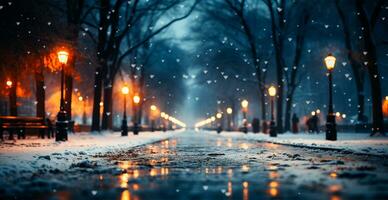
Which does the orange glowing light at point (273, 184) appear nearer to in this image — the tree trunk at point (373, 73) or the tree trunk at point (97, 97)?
the tree trunk at point (373, 73)

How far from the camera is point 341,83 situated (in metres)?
71.9

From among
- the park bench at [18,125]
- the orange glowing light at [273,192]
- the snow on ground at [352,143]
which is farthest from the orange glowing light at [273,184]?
the park bench at [18,125]

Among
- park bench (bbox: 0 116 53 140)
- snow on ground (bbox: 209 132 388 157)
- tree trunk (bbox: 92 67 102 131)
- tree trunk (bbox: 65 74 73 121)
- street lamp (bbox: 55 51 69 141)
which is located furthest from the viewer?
tree trunk (bbox: 92 67 102 131)

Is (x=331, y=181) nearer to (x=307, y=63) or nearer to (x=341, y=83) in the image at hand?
(x=307, y=63)

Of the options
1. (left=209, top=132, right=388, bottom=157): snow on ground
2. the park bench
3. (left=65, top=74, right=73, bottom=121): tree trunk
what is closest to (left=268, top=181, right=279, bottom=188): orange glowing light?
(left=209, top=132, right=388, bottom=157): snow on ground

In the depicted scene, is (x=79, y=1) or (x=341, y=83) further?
(x=341, y=83)

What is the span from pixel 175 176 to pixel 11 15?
1317 cm

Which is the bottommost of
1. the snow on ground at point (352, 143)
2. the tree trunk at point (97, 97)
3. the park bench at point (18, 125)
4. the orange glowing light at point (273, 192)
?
the orange glowing light at point (273, 192)

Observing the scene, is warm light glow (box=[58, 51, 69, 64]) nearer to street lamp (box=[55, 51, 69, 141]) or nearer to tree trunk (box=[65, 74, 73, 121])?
street lamp (box=[55, 51, 69, 141])

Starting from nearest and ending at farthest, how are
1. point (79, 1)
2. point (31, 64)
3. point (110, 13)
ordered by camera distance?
point (31, 64) < point (79, 1) < point (110, 13)

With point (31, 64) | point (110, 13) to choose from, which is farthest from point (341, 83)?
point (31, 64)

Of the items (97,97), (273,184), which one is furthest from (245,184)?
(97,97)

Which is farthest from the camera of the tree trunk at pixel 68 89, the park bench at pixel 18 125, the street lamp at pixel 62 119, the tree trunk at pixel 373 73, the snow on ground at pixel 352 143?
the tree trunk at pixel 68 89

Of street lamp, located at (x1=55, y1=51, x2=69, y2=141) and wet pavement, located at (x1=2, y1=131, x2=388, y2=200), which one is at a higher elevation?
street lamp, located at (x1=55, y1=51, x2=69, y2=141)
